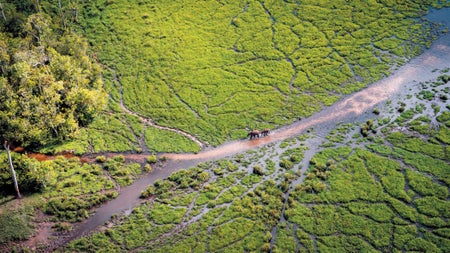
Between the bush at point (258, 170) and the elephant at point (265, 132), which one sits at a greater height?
the elephant at point (265, 132)

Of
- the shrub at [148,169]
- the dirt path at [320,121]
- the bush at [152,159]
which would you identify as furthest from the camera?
the bush at [152,159]

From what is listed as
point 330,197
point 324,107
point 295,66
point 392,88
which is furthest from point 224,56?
point 330,197

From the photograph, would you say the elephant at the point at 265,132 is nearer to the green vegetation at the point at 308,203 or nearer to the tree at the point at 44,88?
the green vegetation at the point at 308,203

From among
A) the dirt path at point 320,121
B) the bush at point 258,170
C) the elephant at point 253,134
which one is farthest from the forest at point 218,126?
the elephant at point 253,134

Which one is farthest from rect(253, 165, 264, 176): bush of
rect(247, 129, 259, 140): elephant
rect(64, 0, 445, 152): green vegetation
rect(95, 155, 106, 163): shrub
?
rect(95, 155, 106, 163): shrub

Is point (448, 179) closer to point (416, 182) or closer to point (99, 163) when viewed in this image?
point (416, 182)

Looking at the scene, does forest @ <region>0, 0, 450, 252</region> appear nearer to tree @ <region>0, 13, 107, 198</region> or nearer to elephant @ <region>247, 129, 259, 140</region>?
tree @ <region>0, 13, 107, 198</region>

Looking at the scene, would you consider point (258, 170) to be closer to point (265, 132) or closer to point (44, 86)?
point (265, 132)
